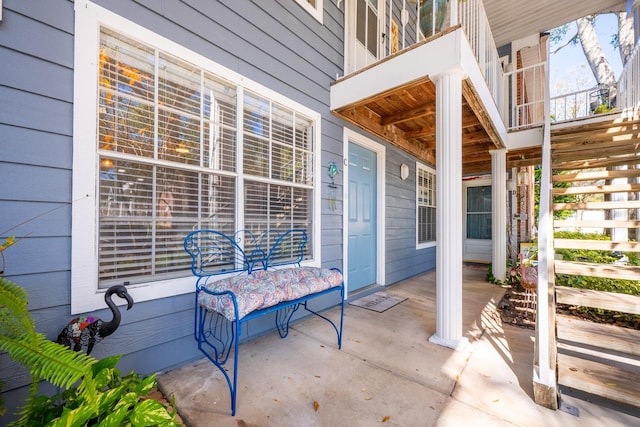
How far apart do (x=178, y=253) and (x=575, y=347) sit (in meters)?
3.43

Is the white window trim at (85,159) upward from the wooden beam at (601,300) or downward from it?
upward

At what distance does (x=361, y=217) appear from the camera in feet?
12.7

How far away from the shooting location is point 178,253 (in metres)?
2.01

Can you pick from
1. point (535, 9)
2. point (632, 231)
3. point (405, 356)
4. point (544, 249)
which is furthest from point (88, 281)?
point (535, 9)

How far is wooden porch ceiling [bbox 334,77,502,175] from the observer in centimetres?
295

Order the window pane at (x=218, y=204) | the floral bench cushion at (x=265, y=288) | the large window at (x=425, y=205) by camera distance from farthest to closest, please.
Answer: the large window at (x=425, y=205) < the window pane at (x=218, y=204) < the floral bench cushion at (x=265, y=288)

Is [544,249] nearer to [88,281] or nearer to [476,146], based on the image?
[88,281]

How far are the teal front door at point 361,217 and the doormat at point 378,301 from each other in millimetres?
184

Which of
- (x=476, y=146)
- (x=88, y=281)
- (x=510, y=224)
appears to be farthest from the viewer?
(x=510, y=224)

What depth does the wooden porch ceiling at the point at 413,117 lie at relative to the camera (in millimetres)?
2945

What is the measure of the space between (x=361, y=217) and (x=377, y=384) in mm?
2334

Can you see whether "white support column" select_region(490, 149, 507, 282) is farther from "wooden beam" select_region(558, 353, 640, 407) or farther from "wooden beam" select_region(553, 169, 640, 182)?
"wooden beam" select_region(558, 353, 640, 407)

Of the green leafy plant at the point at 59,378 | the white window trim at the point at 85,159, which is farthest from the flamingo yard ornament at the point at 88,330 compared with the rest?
the green leafy plant at the point at 59,378

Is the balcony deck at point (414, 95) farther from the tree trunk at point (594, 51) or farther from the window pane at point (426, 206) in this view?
the tree trunk at point (594, 51)
